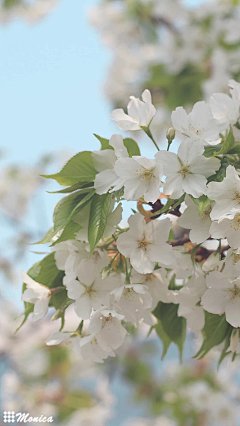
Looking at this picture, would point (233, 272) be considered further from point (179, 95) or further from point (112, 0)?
point (112, 0)

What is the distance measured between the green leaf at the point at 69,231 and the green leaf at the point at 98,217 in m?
0.03

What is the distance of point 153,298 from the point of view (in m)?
0.64

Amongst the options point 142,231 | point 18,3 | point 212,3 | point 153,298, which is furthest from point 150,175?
point 18,3

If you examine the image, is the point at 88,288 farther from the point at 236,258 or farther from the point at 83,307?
the point at 236,258

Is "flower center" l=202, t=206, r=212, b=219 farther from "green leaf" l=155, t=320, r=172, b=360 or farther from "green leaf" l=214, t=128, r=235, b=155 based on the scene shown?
"green leaf" l=155, t=320, r=172, b=360

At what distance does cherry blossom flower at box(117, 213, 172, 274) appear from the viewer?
0.55 metres

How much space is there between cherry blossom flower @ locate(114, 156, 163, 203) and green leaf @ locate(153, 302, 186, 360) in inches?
9.3

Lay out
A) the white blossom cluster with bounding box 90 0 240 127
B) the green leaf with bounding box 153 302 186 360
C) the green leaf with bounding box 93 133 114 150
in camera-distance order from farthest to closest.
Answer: the white blossom cluster with bounding box 90 0 240 127 → the green leaf with bounding box 153 302 186 360 → the green leaf with bounding box 93 133 114 150

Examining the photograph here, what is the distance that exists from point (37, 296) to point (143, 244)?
17 cm

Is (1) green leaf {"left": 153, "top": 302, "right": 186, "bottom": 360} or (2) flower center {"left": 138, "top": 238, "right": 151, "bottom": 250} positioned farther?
(1) green leaf {"left": 153, "top": 302, "right": 186, "bottom": 360}

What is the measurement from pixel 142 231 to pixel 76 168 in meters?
0.11

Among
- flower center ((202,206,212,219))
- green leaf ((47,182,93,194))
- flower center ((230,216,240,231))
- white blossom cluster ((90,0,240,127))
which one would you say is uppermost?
white blossom cluster ((90,0,240,127))

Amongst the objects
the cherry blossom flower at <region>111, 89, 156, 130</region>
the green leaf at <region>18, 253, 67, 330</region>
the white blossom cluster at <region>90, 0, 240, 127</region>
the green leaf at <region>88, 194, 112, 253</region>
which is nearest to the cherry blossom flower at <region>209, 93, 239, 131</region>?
the cherry blossom flower at <region>111, 89, 156, 130</region>

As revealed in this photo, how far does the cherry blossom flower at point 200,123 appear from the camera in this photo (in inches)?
A: 22.8
